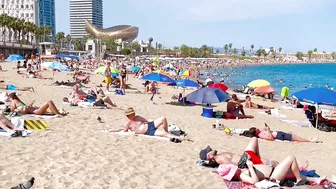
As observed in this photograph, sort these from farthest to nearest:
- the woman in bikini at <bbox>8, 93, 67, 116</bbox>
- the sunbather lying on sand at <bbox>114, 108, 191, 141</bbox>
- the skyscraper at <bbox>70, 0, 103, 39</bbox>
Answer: the skyscraper at <bbox>70, 0, 103, 39</bbox> < the woman in bikini at <bbox>8, 93, 67, 116</bbox> < the sunbather lying on sand at <bbox>114, 108, 191, 141</bbox>

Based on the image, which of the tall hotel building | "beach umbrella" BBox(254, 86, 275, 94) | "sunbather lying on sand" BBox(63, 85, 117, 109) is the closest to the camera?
"sunbather lying on sand" BBox(63, 85, 117, 109)

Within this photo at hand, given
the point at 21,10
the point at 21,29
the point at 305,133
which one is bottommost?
the point at 305,133

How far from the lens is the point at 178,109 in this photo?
13750mm

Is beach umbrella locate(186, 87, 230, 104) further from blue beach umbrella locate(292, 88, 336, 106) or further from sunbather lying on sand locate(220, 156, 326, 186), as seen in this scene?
sunbather lying on sand locate(220, 156, 326, 186)

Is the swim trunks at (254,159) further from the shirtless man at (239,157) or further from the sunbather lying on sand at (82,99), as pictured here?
the sunbather lying on sand at (82,99)

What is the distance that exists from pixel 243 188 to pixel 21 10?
373ft

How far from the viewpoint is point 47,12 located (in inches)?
5123

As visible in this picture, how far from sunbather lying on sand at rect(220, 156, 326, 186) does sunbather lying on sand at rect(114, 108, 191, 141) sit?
2.65 metres

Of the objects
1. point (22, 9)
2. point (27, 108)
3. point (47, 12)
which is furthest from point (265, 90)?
point (47, 12)

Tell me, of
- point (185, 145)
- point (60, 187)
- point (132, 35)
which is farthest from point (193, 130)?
point (132, 35)

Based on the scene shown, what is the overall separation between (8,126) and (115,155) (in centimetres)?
249

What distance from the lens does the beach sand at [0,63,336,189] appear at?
211 inches

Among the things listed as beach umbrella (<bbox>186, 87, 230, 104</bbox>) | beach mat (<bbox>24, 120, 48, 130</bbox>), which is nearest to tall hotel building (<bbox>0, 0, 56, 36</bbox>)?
beach umbrella (<bbox>186, 87, 230, 104</bbox>)

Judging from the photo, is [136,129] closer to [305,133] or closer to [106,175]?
[106,175]
